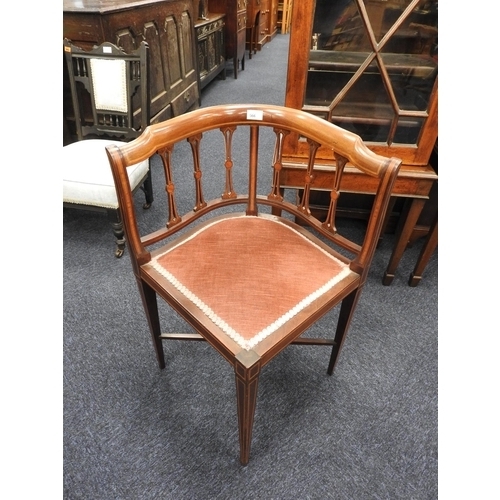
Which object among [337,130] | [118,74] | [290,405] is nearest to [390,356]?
[290,405]

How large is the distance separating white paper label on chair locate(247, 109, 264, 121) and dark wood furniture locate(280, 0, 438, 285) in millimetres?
260

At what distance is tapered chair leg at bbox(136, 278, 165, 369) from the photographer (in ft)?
3.33

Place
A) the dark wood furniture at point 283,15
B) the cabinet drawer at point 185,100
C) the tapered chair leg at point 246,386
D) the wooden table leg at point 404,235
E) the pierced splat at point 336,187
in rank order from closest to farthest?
the tapered chair leg at point 246,386 < the pierced splat at point 336,187 < the wooden table leg at point 404,235 < the cabinet drawer at point 185,100 < the dark wood furniture at point 283,15

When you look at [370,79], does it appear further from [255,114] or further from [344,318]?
[344,318]

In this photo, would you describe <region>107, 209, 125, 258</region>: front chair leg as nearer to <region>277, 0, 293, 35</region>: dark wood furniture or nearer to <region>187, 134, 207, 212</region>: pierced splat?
<region>187, 134, 207, 212</region>: pierced splat

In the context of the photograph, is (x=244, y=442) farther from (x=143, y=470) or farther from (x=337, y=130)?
(x=337, y=130)

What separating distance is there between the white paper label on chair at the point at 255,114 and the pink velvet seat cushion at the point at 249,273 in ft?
1.04

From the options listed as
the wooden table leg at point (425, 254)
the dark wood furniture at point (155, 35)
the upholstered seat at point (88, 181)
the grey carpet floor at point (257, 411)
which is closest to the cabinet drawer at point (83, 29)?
the dark wood furniture at point (155, 35)

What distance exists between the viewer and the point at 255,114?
97cm

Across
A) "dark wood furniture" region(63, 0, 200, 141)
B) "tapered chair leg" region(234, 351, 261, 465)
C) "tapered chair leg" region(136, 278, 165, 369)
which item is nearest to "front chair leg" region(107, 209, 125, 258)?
"tapered chair leg" region(136, 278, 165, 369)

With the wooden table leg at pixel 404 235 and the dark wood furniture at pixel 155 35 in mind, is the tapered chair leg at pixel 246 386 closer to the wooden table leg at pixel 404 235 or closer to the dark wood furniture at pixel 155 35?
the wooden table leg at pixel 404 235

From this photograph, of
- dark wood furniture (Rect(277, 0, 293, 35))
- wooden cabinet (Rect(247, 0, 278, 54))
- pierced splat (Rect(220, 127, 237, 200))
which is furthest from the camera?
dark wood furniture (Rect(277, 0, 293, 35))

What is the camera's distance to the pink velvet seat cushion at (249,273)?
81 centimetres

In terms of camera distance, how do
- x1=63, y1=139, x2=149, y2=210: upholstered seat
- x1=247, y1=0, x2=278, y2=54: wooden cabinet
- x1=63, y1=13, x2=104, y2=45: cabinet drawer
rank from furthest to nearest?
x1=247, y1=0, x2=278, y2=54: wooden cabinet
x1=63, y1=13, x2=104, y2=45: cabinet drawer
x1=63, y1=139, x2=149, y2=210: upholstered seat
